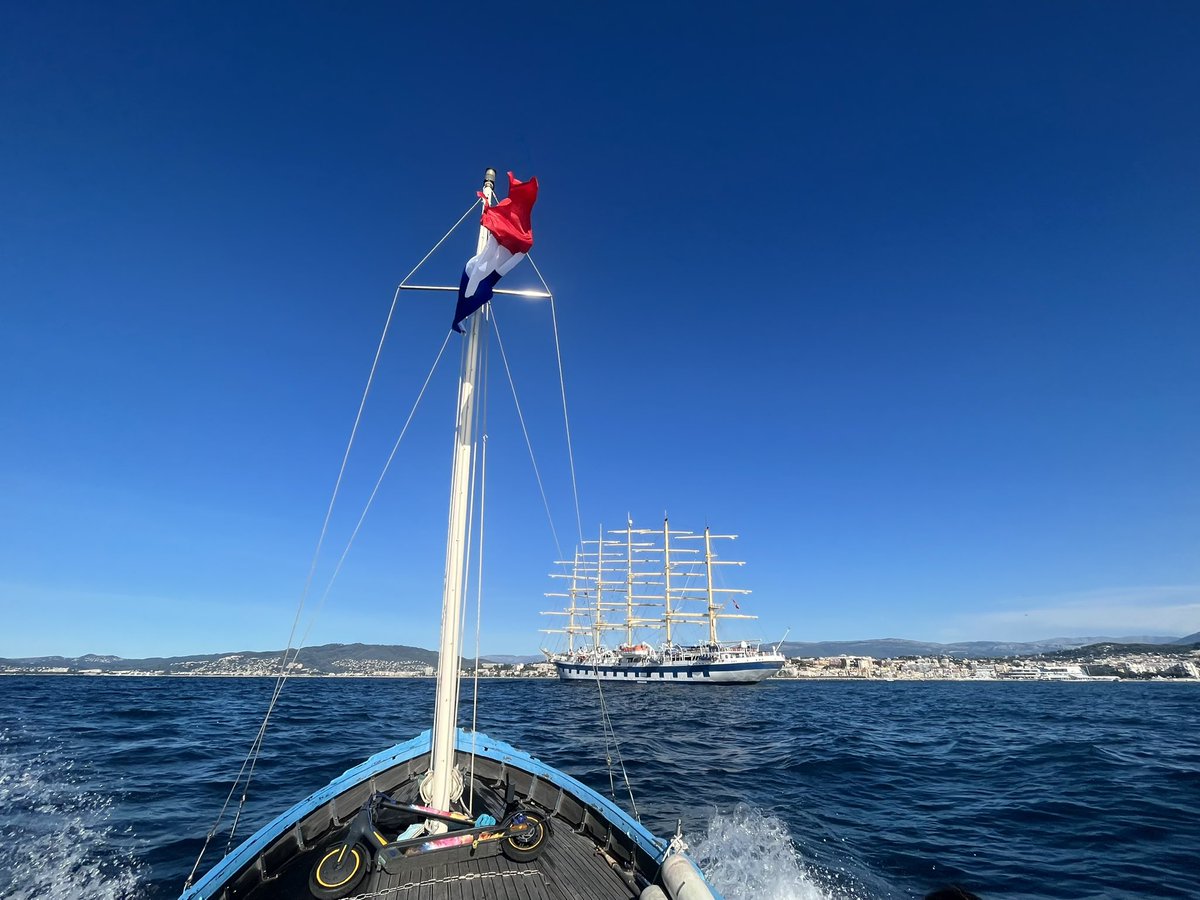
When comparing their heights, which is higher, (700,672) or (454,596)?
(454,596)

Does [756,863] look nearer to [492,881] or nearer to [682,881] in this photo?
[682,881]

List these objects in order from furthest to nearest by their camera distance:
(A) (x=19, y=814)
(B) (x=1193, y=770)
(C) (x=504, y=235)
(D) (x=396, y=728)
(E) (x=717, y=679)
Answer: (E) (x=717, y=679) < (D) (x=396, y=728) < (B) (x=1193, y=770) < (A) (x=19, y=814) < (C) (x=504, y=235)

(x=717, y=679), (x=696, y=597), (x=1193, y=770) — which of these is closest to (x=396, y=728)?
(x=1193, y=770)

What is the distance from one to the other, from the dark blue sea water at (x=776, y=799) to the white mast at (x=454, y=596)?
4980 millimetres

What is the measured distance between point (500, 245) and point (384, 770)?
8.95 metres

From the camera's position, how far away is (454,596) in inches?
291

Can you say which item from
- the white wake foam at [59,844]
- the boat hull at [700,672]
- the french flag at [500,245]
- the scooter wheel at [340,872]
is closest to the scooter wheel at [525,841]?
the scooter wheel at [340,872]

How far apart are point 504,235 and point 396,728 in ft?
80.2

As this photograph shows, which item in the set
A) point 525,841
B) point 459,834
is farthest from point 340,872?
point 525,841

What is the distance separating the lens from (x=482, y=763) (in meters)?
9.81

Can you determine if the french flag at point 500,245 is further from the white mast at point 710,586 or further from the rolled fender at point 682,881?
the white mast at point 710,586

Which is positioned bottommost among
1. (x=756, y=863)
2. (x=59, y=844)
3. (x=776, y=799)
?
(x=776, y=799)

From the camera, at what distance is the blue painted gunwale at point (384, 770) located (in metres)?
6.16

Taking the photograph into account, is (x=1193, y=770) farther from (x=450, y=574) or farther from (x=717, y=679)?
(x=717, y=679)
